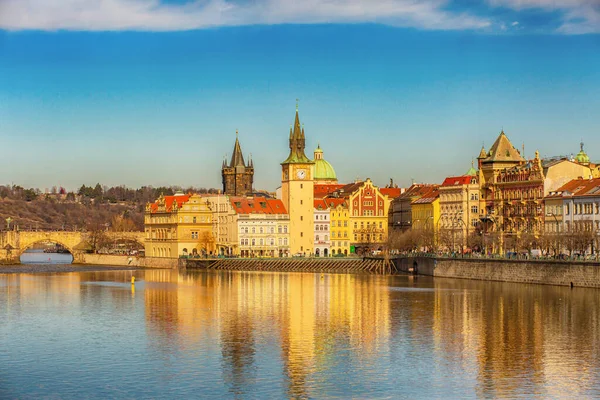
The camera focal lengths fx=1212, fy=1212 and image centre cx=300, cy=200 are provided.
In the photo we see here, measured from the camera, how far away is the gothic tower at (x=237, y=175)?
154500 mm

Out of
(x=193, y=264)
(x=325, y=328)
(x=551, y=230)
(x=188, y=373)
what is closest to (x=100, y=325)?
(x=325, y=328)

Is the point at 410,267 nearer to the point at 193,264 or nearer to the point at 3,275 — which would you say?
the point at 193,264

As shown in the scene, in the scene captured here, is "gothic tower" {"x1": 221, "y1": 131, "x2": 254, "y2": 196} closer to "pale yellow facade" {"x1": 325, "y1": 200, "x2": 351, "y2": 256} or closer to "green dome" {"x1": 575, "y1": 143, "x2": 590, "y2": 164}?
"pale yellow facade" {"x1": 325, "y1": 200, "x2": 351, "y2": 256}

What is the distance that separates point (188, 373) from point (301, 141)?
88963mm

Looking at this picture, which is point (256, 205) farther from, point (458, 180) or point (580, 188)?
point (580, 188)

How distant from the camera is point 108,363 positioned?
5009 cm

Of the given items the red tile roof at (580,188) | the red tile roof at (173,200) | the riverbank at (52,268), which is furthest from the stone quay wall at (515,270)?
the red tile roof at (173,200)

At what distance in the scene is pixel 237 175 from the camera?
154250mm

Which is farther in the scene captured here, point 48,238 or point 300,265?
point 48,238

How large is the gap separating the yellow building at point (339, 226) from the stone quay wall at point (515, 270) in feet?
92.2

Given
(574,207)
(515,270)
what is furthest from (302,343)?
(574,207)

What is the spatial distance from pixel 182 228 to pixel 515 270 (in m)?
54.9

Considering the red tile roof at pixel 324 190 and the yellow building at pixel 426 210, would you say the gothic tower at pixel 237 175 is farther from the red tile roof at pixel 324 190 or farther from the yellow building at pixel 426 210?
the yellow building at pixel 426 210

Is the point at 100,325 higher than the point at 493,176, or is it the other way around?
the point at 493,176
